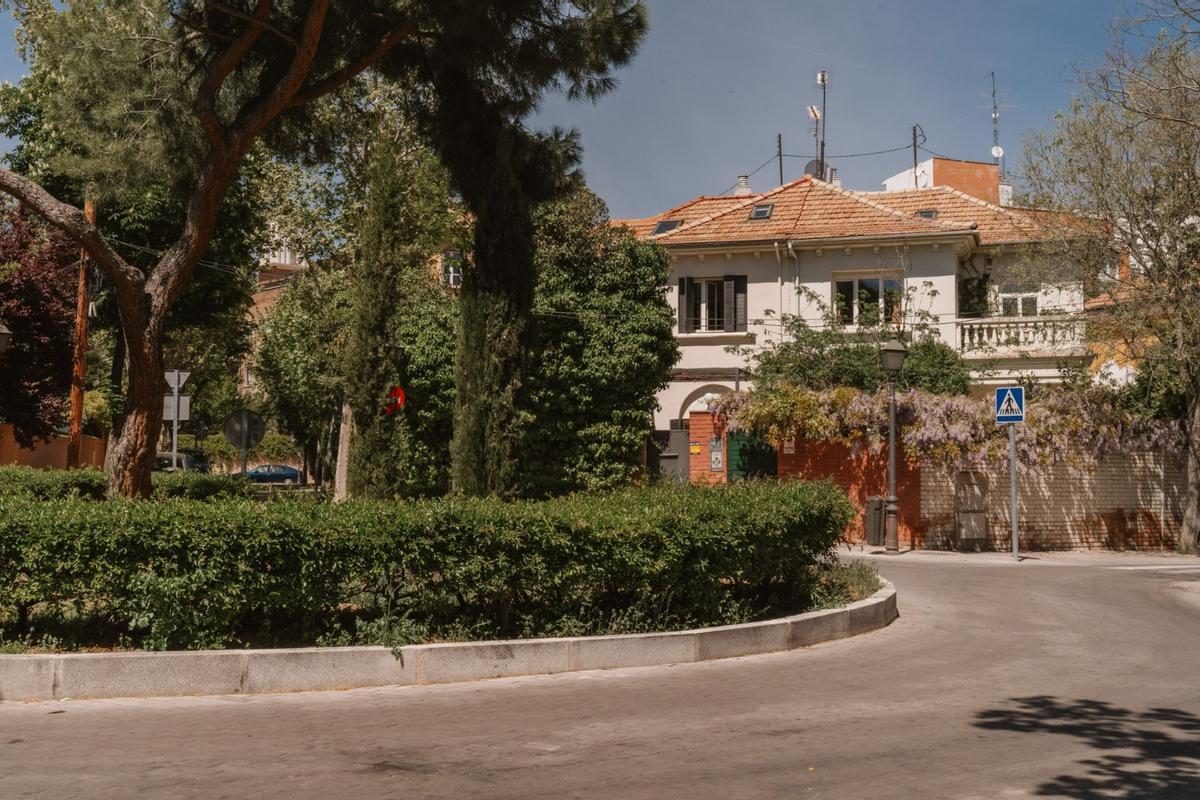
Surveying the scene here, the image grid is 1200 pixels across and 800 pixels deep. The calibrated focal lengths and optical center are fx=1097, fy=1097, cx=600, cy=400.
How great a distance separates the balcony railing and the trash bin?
762 centimetres

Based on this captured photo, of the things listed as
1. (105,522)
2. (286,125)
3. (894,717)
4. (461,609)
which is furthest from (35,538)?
(286,125)

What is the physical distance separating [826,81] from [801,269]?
16.5 metres

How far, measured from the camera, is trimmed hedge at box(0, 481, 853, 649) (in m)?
8.42

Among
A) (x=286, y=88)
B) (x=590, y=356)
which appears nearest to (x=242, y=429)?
(x=286, y=88)

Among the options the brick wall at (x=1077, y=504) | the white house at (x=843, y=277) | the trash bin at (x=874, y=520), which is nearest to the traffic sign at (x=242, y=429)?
the trash bin at (x=874, y=520)

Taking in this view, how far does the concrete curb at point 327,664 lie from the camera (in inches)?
316

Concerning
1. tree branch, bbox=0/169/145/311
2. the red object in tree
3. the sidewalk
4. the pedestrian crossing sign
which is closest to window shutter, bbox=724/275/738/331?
the sidewalk

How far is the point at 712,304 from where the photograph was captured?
3372 centimetres

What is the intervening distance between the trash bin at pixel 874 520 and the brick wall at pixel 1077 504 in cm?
110

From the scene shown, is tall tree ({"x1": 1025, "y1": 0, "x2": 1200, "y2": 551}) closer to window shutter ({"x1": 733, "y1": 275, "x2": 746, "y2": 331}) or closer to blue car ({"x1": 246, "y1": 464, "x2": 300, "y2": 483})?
window shutter ({"x1": 733, "y1": 275, "x2": 746, "y2": 331})

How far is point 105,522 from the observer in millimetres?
8422

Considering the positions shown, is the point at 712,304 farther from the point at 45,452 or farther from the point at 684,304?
the point at 45,452

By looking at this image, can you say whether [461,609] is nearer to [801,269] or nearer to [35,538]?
[35,538]

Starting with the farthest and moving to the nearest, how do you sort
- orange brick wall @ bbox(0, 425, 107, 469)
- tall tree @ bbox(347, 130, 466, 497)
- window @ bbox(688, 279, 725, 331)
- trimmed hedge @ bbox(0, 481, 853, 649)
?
orange brick wall @ bbox(0, 425, 107, 469), window @ bbox(688, 279, 725, 331), tall tree @ bbox(347, 130, 466, 497), trimmed hedge @ bbox(0, 481, 853, 649)
